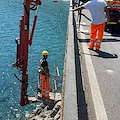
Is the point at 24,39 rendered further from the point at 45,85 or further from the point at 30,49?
the point at 30,49

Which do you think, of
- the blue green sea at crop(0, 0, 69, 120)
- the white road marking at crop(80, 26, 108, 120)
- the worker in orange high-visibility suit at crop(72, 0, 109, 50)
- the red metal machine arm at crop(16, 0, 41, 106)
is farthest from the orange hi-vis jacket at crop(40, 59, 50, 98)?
the blue green sea at crop(0, 0, 69, 120)

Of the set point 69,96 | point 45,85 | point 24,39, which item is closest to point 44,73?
A: point 45,85

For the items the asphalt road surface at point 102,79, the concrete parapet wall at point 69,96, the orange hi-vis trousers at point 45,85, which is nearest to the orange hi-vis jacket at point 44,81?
the orange hi-vis trousers at point 45,85

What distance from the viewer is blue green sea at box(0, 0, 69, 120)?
13.1 meters

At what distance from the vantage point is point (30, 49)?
22.3 metres

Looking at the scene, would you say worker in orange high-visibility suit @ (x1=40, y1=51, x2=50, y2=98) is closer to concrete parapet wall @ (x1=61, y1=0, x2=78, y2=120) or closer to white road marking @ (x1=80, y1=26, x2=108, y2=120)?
white road marking @ (x1=80, y1=26, x2=108, y2=120)

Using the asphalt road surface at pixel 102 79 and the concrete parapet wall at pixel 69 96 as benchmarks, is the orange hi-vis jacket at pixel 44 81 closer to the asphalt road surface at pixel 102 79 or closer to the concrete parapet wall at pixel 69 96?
the asphalt road surface at pixel 102 79

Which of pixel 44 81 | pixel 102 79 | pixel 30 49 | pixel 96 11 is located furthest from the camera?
pixel 30 49

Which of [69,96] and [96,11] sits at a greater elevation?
[96,11]

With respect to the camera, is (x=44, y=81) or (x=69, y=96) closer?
(x=69, y=96)

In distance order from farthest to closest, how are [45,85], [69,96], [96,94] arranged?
[45,85] → [96,94] → [69,96]

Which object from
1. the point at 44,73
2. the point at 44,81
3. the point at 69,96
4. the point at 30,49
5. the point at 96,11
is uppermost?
the point at 96,11

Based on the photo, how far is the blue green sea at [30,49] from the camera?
13077 millimetres

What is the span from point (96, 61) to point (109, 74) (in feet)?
3.64
